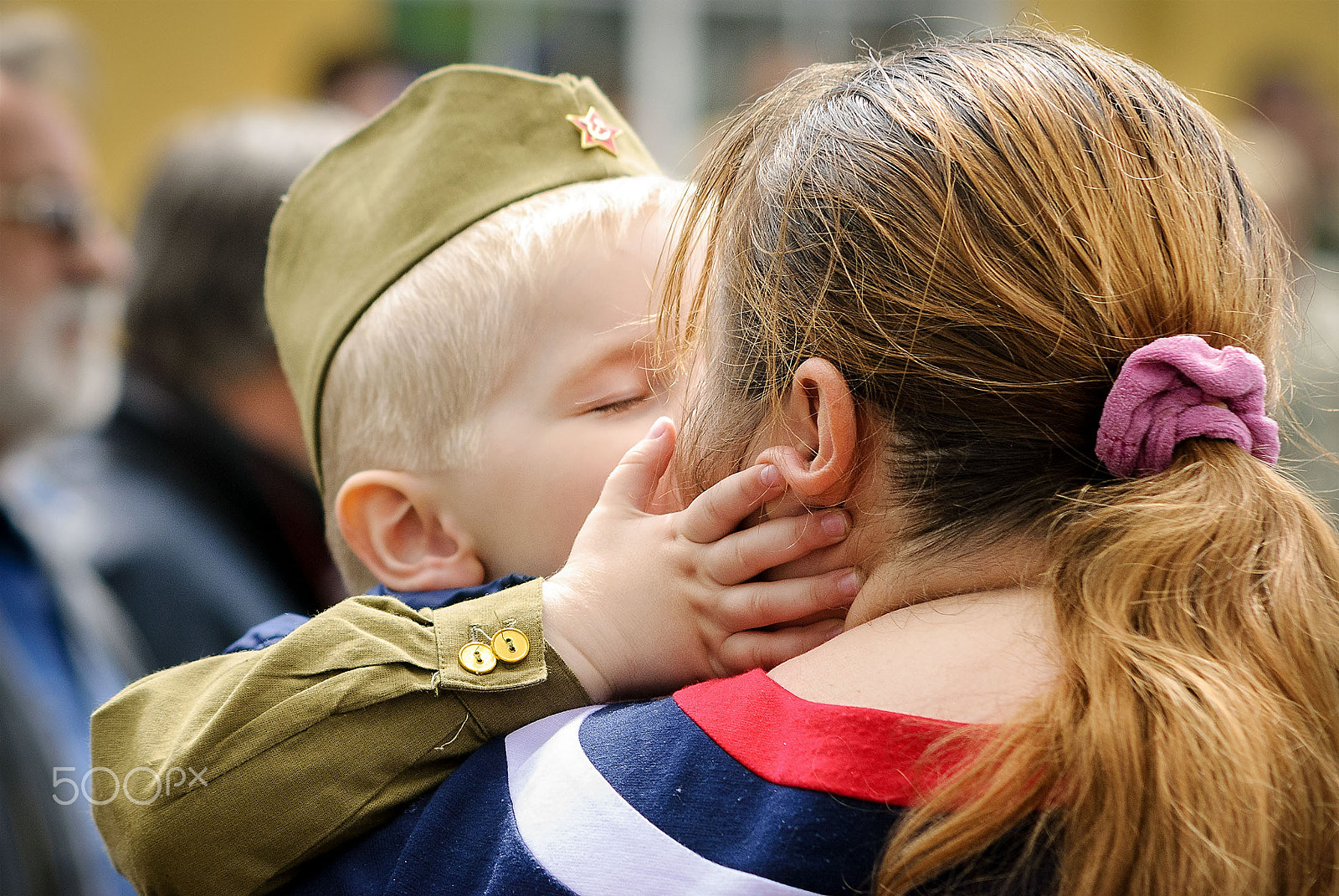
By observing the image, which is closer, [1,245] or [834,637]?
[834,637]

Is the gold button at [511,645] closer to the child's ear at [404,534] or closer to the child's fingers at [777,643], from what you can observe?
the child's fingers at [777,643]

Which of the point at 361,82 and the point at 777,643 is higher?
the point at 361,82

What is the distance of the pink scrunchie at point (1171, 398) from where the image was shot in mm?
1068

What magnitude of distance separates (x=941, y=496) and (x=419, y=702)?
1.83 feet

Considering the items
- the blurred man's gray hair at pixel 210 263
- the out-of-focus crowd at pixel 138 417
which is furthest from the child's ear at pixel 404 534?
the blurred man's gray hair at pixel 210 263

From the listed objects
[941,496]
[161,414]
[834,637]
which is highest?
[941,496]

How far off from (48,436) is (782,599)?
325 cm

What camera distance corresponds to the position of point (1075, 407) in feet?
3.64

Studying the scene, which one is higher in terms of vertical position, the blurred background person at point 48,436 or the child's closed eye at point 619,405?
the child's closed eye at point 619,405

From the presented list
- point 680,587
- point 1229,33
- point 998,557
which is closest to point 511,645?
point 680,587

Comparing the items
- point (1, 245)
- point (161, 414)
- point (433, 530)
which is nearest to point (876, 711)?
point (433, 530)

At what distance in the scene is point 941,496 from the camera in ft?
3.78

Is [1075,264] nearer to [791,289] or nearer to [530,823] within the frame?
[791,289]

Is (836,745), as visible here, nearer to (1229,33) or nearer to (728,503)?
(728,503)
